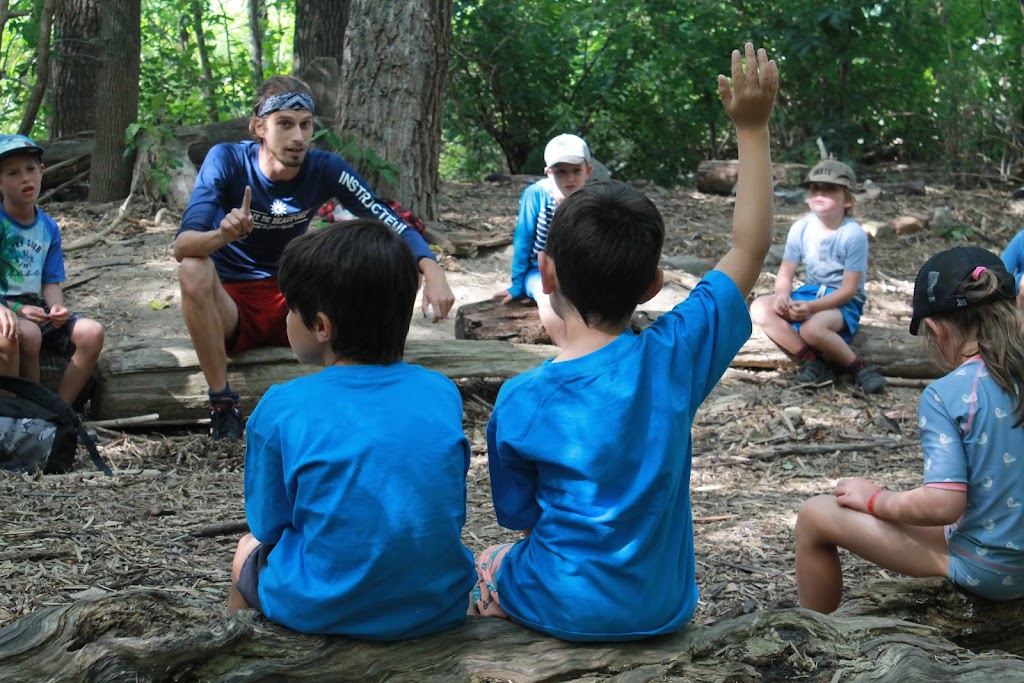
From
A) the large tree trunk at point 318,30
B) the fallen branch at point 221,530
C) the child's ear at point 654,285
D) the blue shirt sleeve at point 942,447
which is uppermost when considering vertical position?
the large tree trunk at point 318,30

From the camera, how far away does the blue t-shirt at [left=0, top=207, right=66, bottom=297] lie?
5.21 meters

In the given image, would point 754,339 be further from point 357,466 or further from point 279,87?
point 357,466

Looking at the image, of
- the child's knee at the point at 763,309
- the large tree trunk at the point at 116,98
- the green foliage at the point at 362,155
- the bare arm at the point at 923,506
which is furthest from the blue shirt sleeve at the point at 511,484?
the large tree trunk at the point at 116,98

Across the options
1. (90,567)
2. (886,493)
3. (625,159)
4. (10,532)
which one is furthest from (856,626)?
(625,159)

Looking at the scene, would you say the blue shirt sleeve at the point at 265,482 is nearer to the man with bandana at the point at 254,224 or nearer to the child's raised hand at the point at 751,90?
the child's raised hand at the point at 751,90

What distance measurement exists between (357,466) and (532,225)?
3.97 metres

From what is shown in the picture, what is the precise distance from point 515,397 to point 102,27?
733 cm

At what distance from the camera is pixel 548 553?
2.40 m

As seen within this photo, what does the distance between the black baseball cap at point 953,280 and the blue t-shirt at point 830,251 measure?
10.7 ft

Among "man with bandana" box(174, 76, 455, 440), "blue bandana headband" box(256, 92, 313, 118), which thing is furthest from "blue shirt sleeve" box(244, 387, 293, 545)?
"blue bandana headband" box(256, 92, 313, 118)

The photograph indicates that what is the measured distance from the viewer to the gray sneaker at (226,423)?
526cm

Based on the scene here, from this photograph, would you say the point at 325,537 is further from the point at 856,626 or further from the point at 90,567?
the point at 90,567

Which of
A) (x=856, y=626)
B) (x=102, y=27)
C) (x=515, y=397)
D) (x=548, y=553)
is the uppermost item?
(x=102, y=27)

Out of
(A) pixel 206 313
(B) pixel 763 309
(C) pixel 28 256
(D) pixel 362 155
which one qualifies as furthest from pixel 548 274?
(D) pixel 362 155
